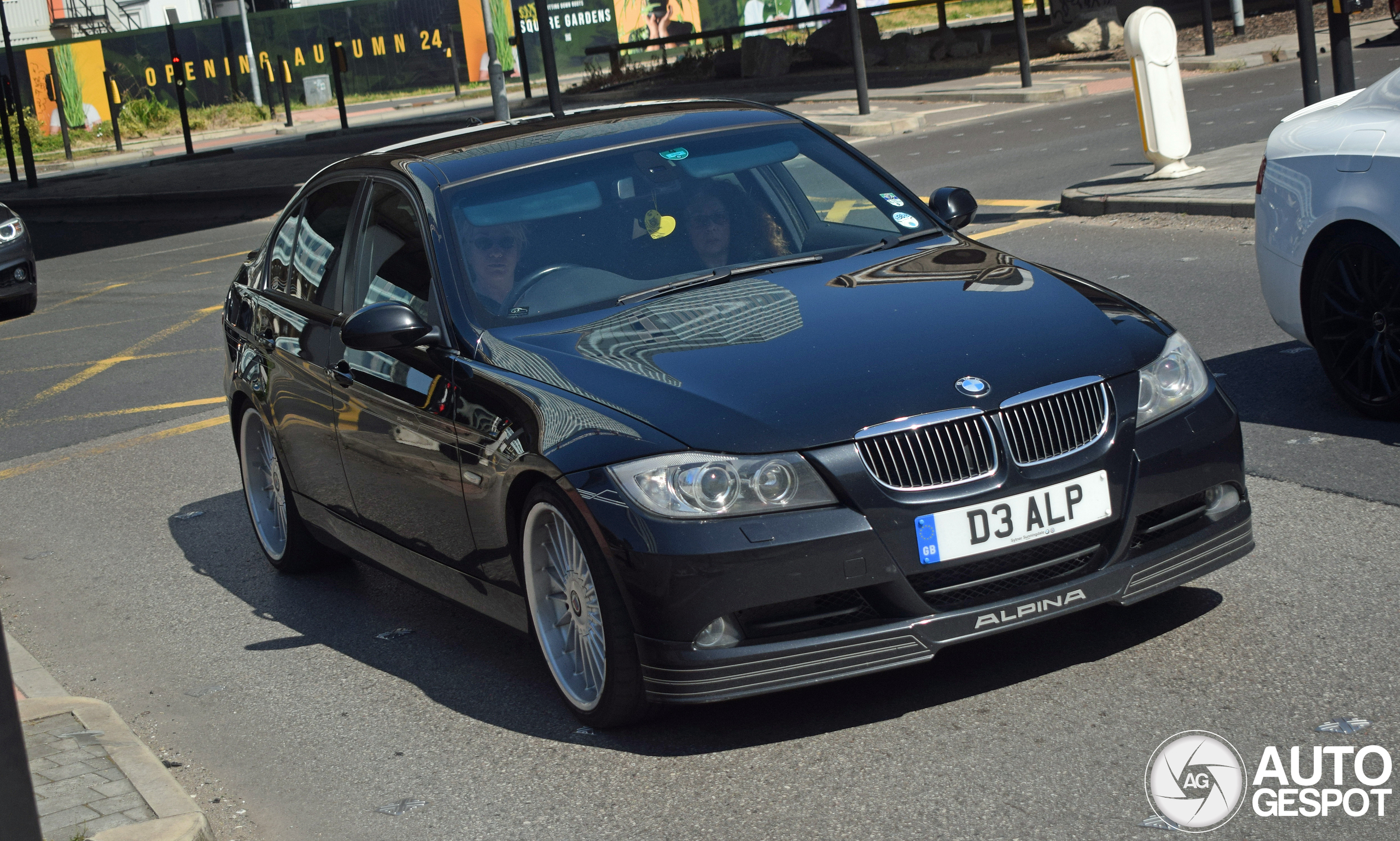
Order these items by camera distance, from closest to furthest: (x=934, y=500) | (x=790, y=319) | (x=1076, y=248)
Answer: (x=934, y=500) < (x=790, y=319) < (x=1076, y=248)

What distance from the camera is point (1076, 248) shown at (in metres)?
11.5

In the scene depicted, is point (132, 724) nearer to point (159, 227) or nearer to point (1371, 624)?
point (1371, 624)

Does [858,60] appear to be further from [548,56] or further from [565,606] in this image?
[565,606]

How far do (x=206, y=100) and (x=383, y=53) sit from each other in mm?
6974

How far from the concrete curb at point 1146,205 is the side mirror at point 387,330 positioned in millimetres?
8191

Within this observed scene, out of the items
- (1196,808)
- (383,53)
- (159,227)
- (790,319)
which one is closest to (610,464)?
→ (790,319)

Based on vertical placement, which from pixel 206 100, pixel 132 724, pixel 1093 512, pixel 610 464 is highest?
pixel 206 100

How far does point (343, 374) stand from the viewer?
210 inches

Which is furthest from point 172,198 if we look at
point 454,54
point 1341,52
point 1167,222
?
point 454,54

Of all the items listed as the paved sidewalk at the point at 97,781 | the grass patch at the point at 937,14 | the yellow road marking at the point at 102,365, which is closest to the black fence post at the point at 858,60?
the yellow road marking at the point at 102,365

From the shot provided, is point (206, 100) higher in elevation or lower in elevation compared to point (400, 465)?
higher

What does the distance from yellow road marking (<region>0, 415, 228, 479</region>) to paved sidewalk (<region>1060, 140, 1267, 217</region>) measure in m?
7.18

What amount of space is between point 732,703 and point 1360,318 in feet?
10.8

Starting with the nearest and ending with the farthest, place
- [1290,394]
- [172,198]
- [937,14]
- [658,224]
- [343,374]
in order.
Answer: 1. [658,224]
2. [343,374]
3. [1290,394]
4. [172,198]
5. [937,14]
